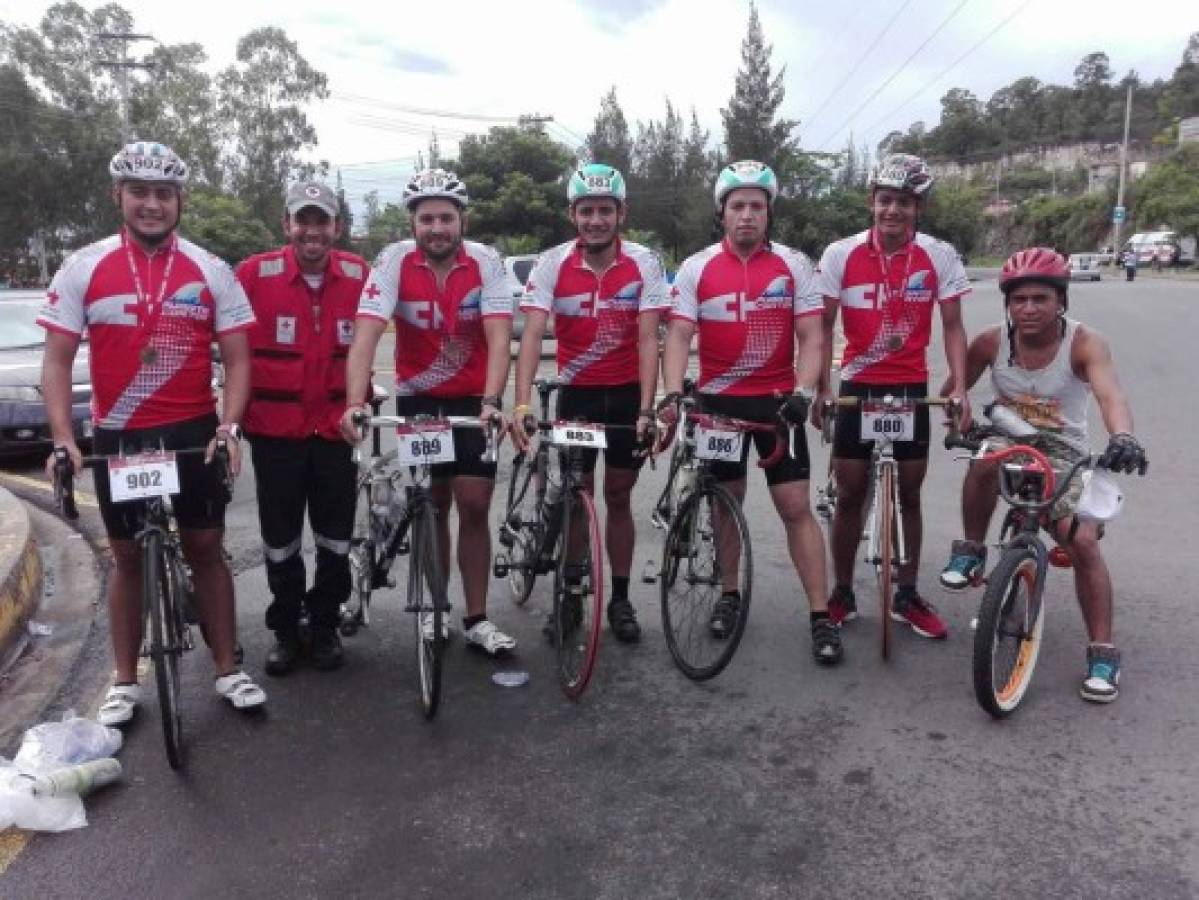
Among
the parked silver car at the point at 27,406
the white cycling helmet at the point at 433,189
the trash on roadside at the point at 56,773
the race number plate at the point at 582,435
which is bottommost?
the trash on roadside at the point at 56,773

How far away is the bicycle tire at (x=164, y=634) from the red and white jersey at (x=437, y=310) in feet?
4.19

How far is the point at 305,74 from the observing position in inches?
1754

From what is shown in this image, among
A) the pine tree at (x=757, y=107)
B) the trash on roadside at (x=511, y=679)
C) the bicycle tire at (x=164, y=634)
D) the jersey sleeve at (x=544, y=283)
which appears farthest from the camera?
the pine tree at (x=757, y=107)

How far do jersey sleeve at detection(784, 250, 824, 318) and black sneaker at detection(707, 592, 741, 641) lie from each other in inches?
52.0

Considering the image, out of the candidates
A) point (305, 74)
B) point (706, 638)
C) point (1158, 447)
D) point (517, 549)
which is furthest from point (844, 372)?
point (305, 74)

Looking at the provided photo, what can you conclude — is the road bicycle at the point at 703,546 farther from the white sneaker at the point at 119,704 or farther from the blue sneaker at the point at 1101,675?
the white sneaker at the point at 119,704

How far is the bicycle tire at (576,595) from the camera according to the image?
13.0ft

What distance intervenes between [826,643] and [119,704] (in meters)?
2.96

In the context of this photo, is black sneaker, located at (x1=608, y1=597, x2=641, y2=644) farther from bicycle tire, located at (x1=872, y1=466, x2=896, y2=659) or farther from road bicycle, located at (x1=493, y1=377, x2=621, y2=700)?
bicycle tire, located at (x1=872, y1=466, x2=896, y2=659)

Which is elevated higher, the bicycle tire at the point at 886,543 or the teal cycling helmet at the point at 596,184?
the teal cycling helmet at the point at 596,184

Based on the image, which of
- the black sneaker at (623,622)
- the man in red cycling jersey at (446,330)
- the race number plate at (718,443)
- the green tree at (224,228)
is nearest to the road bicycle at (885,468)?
the race number plate at (718,443)

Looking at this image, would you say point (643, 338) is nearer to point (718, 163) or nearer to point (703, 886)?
point (703, 886)

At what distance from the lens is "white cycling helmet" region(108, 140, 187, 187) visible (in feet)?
11.5

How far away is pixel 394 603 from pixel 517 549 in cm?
84
